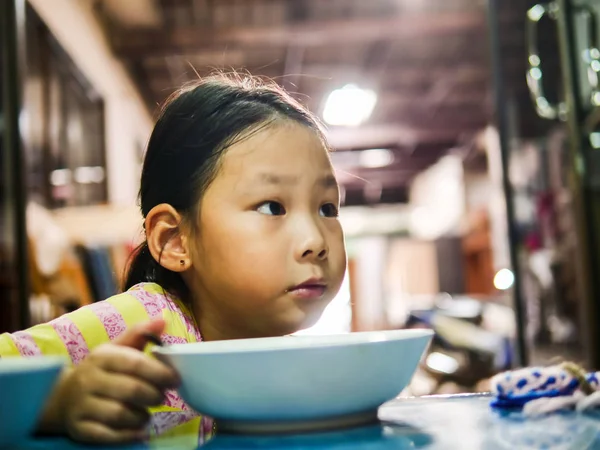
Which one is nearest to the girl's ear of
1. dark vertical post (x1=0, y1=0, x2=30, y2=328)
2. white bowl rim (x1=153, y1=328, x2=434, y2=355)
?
white bowl rim (x1=153, y1=328, x2=434, y2=355)

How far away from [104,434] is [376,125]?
8.25 metres

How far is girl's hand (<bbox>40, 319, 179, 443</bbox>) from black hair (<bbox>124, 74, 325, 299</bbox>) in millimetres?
467

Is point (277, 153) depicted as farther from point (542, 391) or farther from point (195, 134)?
point (542, 391)

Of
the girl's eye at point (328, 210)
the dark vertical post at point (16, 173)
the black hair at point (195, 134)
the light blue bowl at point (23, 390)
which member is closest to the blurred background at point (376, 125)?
the dark vertical post at point (16, 173)

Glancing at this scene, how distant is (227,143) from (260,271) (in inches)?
8.3

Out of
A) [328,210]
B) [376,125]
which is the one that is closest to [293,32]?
[376,125]

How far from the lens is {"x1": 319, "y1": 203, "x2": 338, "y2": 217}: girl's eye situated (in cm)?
96

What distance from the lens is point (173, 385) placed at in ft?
1.80

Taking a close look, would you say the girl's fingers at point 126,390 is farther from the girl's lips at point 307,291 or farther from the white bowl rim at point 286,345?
the girl's lips at point 307,291

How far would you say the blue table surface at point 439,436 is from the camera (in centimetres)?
48

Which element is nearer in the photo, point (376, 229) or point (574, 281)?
point (574, 281)

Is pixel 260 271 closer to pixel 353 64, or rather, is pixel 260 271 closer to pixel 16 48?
pixel 16 48

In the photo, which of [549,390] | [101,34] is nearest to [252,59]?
[101,34]

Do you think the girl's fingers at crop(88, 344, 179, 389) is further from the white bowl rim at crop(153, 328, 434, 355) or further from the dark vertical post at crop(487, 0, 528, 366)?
the dark vertical post at crop(487, 0, 528, 366)
